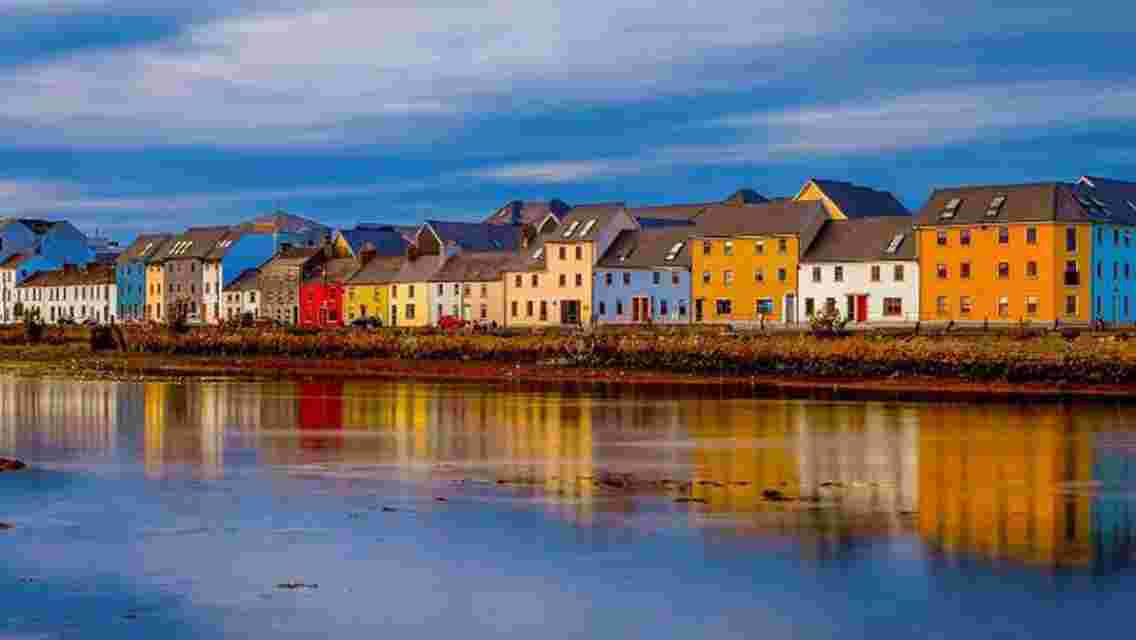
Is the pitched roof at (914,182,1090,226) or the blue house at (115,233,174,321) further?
the blue house at (115,233,174,321)

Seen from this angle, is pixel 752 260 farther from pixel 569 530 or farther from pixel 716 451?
pixel 569 530

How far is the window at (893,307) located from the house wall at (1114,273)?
10524 millimetres

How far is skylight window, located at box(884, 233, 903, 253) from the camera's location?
93750 millimetres

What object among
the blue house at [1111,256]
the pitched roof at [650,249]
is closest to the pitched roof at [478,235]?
the pitched roof at [650,249]

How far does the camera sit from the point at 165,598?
18.6 meters

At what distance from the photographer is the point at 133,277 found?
15412 centimetres

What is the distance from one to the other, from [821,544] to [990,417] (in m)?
25.3

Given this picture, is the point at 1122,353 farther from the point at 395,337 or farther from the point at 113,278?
the point at 113,278

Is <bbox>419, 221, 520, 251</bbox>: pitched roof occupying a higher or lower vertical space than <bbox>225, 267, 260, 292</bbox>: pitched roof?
higher

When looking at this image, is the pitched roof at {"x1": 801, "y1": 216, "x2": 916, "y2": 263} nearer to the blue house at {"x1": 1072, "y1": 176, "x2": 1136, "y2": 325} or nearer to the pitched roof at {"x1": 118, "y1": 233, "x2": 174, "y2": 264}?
the blue house at {"x1": 1072, "y1": 176, "x2": 1136, "y2": 325}

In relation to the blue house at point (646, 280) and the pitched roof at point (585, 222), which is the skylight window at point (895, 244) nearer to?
the blue house at point (646, 280)

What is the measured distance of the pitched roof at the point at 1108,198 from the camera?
296 ft

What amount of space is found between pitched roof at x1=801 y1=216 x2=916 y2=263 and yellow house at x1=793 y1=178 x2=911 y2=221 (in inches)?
353

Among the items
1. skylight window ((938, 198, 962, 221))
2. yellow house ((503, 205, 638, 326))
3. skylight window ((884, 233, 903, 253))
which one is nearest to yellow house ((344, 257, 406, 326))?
yellow house ((503, 205, 638, 326))
